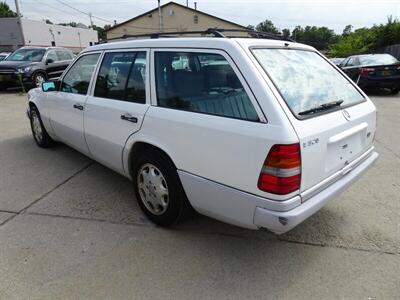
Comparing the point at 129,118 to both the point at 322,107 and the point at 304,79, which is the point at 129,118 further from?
the point at 322,107

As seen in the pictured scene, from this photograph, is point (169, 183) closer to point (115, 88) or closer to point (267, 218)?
point (267, 218)

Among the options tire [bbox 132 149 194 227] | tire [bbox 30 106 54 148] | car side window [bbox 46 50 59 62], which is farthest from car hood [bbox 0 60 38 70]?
tire [bbox 132 149 194 227]

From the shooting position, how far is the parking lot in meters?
2.41

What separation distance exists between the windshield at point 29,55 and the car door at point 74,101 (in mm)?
9635

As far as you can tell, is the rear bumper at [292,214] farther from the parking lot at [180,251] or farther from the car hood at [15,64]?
the car hood at [15,64]

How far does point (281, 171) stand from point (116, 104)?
1918mm

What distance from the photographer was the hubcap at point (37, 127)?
217 inches

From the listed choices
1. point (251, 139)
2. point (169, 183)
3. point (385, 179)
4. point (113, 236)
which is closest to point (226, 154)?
point (251, 139)

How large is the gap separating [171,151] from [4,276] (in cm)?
161

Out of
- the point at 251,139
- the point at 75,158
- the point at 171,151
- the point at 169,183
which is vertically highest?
the point at 251,139

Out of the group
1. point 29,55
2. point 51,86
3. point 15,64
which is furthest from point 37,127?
point 29,55

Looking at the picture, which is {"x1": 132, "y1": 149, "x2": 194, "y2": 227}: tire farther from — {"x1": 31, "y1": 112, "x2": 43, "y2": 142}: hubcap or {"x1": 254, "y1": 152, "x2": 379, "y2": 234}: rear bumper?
{"x1": 31, "y1": 112, "x2": 43, "y2": 142}: hubcap

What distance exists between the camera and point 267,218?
2.22 m

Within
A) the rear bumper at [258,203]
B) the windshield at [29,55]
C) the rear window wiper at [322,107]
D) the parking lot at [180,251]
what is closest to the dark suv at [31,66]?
the windshield at [29,55]
